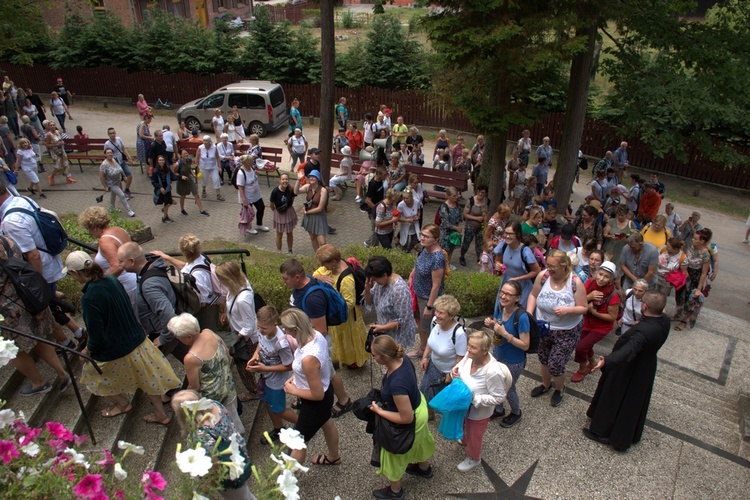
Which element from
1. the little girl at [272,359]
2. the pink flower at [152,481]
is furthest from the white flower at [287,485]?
the little girl at [272,359]

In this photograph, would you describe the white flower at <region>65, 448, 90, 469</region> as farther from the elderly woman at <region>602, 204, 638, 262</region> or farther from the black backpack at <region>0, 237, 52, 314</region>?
the elderly woman at <region>602, 204, 638, 262</region>

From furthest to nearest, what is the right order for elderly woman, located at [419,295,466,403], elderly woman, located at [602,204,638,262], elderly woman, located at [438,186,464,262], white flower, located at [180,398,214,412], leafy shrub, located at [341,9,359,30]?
leafy shrub, located at [341,9,359,30], elderly woman, located at [438,186,464,262], elderly woman, located at [602,204,638,262], elderly woman, located at [419,295,466,403], white flower, located at [180,398,214,412]

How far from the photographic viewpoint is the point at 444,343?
15.8 ft

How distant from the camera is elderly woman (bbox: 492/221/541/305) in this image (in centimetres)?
642

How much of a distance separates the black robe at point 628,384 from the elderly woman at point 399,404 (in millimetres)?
1697

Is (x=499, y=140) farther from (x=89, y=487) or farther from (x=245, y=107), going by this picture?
(x=245, y=107)

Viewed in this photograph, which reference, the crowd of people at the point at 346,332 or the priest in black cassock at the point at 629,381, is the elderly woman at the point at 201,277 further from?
the priest in black cassock at the point at 629,381

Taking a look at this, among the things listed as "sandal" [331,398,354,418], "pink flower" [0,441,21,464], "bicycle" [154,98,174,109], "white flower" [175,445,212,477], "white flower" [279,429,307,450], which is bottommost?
"bicycle" [154,98,174,109]

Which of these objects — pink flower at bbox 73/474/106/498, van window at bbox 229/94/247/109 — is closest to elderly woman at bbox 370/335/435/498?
pink flower at bbox 73/474/106/498

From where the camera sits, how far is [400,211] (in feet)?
31.1

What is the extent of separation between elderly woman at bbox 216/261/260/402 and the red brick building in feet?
99.8

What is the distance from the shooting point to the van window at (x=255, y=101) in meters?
19.4

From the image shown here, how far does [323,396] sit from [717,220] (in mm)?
14977

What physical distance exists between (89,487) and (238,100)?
60.8 ft
